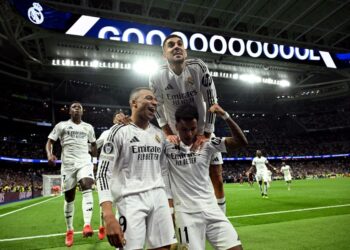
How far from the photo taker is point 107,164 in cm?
329

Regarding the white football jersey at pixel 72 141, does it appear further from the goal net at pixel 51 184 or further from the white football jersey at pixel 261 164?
the goal net at pixel 51 184

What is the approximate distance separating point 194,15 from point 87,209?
976 inches

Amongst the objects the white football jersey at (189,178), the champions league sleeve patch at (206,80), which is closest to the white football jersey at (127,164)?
the white football jersey at (189,178)

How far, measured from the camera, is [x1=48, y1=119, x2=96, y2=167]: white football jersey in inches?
287

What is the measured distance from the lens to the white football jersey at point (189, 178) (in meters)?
3.57

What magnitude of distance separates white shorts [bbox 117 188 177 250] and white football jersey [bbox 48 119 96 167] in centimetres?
440

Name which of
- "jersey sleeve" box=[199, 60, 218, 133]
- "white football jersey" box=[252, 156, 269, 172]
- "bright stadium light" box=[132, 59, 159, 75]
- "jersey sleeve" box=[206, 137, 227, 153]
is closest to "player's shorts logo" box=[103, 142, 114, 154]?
"jersey sleeve" box=[206, 137, 227, 153]

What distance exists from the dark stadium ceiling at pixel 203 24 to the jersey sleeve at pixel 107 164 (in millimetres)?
20683

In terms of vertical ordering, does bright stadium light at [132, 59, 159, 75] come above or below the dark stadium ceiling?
below

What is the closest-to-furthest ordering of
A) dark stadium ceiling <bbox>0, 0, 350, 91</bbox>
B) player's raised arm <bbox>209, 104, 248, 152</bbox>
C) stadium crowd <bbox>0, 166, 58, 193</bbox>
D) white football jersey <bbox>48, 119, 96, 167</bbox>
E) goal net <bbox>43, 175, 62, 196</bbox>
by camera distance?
player's raised arm <bbox>209, 104, 248, 152</bbox> < white football jersey <bbox>48, 119, 96, 167</bbox> < dark stadium ceiling <bbox>0, 0, 350, 91</bbox> < goal net <bbox>43, 175, 62, 196</bbox> < stadium crowd <bbox>0, 166, 58, 193</bbox>

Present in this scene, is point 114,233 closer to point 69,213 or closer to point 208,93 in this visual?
point 208,93

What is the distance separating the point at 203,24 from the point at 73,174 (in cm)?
2495

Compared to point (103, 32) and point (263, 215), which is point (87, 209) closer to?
point (263, 215)

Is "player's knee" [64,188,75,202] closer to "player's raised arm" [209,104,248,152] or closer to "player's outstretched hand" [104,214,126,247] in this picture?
"player's outstretched hand" [104,214,126,247]
